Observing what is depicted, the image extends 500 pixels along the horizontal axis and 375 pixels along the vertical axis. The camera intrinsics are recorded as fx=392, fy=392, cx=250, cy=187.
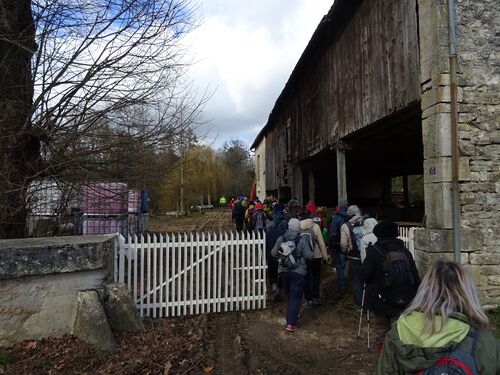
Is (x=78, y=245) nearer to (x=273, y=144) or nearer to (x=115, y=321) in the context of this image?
(x=115, y=321)

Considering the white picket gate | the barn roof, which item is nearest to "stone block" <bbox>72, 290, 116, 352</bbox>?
the white picket gate

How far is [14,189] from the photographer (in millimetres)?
5262

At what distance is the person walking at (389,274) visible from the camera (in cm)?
377

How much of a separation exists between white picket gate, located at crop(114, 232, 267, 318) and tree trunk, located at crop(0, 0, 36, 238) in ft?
5.22

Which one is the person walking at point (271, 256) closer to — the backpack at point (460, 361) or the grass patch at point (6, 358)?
the grass patch at point (6, 358)

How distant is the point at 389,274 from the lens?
376cm

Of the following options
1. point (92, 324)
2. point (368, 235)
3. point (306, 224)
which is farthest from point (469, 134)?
point (92, 324)

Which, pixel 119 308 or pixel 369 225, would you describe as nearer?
pixel 119 308

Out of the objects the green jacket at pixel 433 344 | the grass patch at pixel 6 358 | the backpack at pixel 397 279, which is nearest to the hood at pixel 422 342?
the green jacket at pixel 433 344

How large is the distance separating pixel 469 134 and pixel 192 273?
486cm

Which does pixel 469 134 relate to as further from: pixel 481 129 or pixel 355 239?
pixel 355 239

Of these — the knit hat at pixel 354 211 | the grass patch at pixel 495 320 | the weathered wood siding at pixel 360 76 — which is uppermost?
the weathered wood siding at pixel 360 76

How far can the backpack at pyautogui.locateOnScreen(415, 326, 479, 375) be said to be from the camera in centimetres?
180

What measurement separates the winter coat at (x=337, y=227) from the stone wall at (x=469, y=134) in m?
1.42
